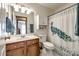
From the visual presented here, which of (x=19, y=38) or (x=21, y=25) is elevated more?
(x=21, y=25)

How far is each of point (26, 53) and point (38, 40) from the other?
10.7 inches

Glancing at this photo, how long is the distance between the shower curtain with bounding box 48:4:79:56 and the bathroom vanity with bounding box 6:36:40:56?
0.27 m

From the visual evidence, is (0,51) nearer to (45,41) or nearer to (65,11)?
(45,41)

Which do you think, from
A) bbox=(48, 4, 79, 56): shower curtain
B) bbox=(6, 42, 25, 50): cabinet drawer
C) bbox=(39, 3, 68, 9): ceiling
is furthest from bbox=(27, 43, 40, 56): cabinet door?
bbox=(39, 3, 68, 9): ceiling

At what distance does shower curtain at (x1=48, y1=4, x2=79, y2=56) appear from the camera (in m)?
1.41

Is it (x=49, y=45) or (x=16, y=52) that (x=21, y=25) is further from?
(x=49, y=45)

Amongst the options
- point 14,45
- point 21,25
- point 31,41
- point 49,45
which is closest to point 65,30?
point 49,45

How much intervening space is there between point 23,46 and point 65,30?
0.68m

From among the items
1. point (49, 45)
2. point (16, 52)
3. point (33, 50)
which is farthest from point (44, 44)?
point (16, 52)

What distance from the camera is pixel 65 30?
1451 mm

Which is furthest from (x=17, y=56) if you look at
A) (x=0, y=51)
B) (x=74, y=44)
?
(x=74, y=44)

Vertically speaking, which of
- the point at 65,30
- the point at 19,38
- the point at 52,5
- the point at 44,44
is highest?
the point at 52,5

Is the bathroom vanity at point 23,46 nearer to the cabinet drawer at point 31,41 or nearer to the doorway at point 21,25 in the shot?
the cabinet drawer at point 31,41

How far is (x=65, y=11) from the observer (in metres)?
1.42
